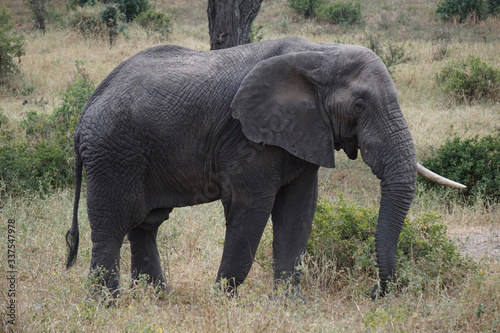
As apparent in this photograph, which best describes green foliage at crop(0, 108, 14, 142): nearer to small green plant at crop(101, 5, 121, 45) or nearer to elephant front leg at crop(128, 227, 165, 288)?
elephant front leg at crop(128, 227, 165, 288)

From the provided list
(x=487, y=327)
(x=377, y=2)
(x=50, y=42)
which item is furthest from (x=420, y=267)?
(x=377, y=2)

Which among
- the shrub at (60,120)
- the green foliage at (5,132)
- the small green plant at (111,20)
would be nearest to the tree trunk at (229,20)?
the shrub at (60,120)

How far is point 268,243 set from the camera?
615 centimetres

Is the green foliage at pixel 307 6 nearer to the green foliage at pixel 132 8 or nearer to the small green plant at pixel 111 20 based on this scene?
the green foliage at pixel 132 8

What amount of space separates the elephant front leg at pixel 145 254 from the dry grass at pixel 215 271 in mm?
160

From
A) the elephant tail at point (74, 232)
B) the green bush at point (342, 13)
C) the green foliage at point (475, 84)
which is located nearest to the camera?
the elephant tail at point (74, 232)

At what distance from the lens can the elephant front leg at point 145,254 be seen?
5.45m

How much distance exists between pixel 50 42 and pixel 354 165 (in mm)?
11354

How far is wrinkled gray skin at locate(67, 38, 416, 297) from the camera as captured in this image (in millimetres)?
4383

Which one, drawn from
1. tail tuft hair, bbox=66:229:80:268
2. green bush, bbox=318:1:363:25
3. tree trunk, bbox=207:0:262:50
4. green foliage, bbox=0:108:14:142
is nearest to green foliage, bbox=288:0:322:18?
green bush, bbox=318:1:363:25

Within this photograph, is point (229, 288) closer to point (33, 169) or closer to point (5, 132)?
point (33, 169)

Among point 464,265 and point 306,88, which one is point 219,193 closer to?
point 306,88

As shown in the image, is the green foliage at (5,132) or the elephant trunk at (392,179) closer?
the elephant trunk at (392,179)

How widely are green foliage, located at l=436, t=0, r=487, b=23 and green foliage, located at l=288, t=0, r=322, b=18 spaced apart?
5386 mm
